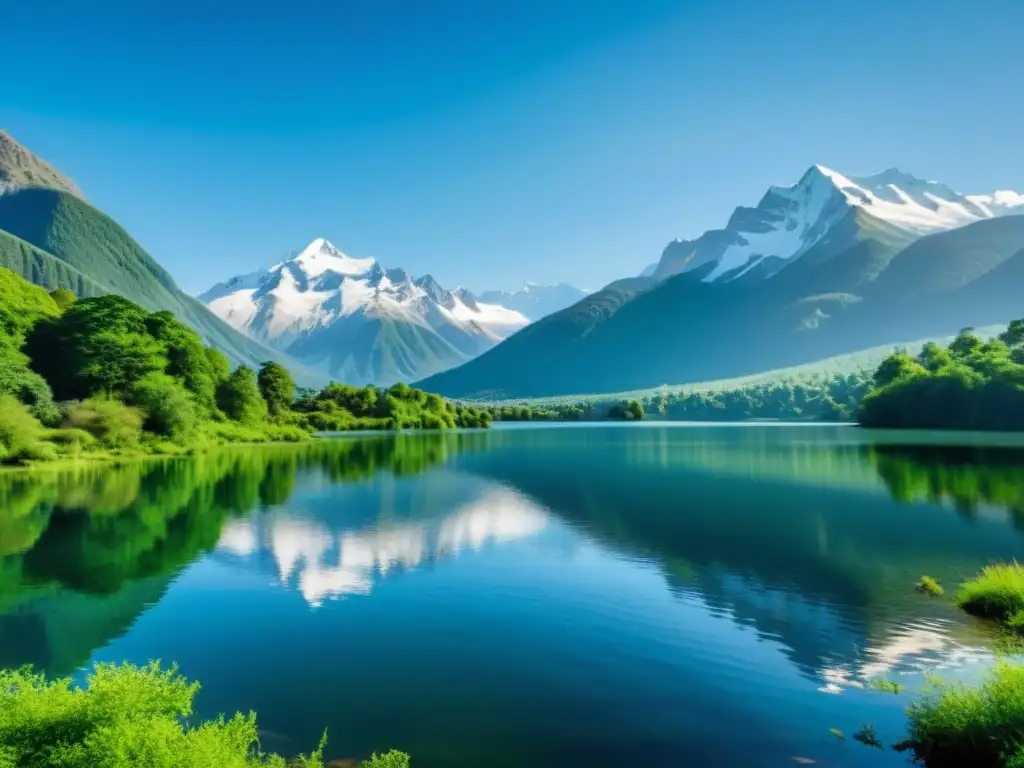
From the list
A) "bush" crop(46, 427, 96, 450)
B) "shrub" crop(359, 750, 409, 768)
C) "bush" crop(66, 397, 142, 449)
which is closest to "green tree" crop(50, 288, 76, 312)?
"bush" crop(66, 397, 142, 449)

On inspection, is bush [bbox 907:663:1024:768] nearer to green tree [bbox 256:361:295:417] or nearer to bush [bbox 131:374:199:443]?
bush [bbox 131:374:199:443]

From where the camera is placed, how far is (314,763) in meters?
9.30

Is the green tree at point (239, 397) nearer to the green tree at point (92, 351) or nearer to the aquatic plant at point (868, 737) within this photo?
the green tree at point (92, 351)

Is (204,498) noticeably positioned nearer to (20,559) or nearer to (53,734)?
(20,559)

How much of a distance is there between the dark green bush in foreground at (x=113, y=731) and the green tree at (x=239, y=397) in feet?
319

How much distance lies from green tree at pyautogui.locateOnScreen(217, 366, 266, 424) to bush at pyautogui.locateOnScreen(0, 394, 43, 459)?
145 feet

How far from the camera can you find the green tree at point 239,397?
101 metres

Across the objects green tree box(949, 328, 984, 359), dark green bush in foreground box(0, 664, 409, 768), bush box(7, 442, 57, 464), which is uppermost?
green tree box(949, 328, 984, 359)

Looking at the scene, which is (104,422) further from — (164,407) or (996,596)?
(996,596)

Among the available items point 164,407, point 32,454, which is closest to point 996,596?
point 32,454

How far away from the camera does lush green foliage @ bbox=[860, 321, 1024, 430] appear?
105500 millimetres

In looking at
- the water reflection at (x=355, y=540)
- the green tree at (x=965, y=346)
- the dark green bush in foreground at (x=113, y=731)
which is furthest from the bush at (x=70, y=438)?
the green tree at (x=965, y=346)

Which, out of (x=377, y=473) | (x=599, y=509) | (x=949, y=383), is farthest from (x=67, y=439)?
(x=949, y=383)

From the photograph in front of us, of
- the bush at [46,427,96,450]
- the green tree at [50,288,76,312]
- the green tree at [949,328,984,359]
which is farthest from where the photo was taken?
the green tree at [949,328,984,359]
